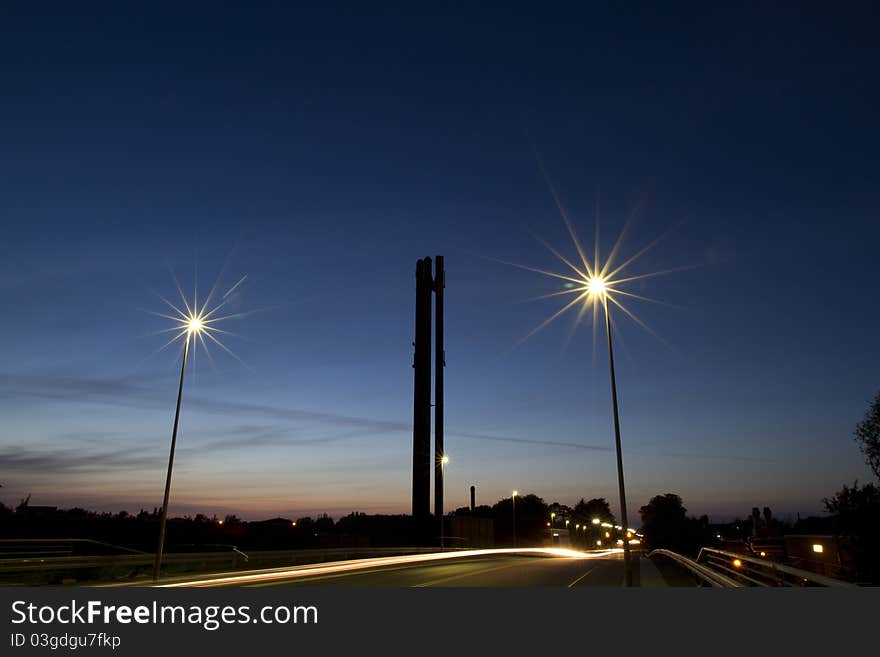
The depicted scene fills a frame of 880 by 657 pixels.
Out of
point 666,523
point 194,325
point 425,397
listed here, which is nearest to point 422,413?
point 425,397

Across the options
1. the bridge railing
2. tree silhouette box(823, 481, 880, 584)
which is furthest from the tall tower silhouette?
tree silhouette box(823, 481, 880, 584)

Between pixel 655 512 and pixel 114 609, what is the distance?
120 m

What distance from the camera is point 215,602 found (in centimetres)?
840

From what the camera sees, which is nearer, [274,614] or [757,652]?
[757,652]

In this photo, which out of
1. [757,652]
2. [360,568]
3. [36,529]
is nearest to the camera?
[757,652]

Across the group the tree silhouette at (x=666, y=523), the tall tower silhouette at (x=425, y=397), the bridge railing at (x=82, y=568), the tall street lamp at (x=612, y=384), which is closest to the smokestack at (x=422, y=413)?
the tall tower silhouette at (x=425, y=397)

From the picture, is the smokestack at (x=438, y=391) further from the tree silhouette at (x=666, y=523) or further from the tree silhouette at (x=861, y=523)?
the tree silhouette at (x=666, y=523)

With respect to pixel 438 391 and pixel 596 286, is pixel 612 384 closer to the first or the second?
pixel 596 286

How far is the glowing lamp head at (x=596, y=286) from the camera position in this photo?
2267cm

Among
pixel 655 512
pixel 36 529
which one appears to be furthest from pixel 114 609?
pixel 655 512

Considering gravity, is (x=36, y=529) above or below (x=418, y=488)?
below

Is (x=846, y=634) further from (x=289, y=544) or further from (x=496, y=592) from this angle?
(x=289, y=544)

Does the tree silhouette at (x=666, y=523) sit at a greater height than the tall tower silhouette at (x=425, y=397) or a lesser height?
lesser

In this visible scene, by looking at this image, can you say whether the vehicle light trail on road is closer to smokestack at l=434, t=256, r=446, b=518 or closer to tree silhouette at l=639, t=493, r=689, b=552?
smokestack at l=434, t=256, r=446, b=518
